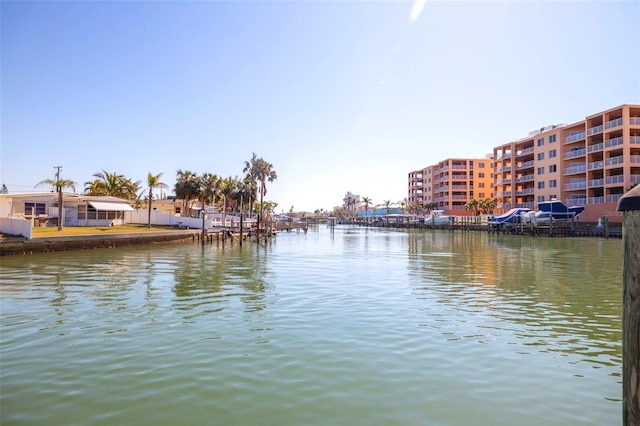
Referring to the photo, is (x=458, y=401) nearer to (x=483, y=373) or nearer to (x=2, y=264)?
(x=483, y=373)

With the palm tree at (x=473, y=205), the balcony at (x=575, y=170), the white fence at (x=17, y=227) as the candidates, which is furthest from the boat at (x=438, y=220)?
the white fence at (x=17, y=227)

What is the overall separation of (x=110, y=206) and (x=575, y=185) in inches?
2901

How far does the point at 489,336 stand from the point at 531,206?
271 feet

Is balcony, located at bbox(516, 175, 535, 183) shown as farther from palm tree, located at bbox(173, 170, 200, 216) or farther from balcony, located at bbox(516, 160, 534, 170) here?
palm tree, located at bbox(173, 170, 200, 216)

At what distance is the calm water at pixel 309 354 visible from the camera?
6590 millimetres

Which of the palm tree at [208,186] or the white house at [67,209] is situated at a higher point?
the palm tree at [208,186]

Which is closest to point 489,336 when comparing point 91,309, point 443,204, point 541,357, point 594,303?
point 541,357

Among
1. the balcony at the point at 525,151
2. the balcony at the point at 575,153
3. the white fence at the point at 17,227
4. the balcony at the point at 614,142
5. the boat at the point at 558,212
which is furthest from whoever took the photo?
the balcony at the point at 525,151

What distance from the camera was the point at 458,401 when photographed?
691 cm

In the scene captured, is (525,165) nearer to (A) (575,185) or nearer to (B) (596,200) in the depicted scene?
(A) (575,185)

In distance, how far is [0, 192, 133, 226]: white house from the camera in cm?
4475

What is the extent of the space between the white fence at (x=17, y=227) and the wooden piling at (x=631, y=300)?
38.9 metres

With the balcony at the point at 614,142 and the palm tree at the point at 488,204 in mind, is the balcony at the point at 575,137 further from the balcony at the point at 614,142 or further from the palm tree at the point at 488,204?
the palm tree at the point at 488,204

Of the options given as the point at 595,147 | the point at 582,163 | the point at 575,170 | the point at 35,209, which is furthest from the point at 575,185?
the point at 35,209
